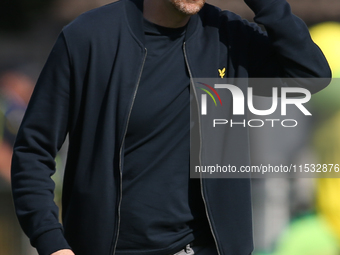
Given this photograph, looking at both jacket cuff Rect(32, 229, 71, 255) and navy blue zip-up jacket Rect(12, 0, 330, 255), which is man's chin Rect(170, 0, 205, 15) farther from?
jacket cuff Rect(32, 229, 71, 255)

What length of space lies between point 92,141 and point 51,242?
0.38 metres

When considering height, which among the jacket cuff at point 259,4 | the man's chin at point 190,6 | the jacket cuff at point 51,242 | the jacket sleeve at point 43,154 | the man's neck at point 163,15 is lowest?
the jacket cuff at point 51,242

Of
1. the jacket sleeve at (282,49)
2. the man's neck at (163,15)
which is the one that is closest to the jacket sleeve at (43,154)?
the man's neck at (163,15)

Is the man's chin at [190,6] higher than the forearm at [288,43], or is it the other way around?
the man's chin at [190,6]

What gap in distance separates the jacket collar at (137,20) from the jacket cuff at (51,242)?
783 millimetres

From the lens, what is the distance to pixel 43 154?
1906 mm

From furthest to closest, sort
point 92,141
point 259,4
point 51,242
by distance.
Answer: point 259,4 → point 92,141 → point 51,242

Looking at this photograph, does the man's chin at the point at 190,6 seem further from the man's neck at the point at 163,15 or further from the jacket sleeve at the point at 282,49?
the jacket sleeve at the point at 282,49

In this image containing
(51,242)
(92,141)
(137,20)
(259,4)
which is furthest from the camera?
(259,4)

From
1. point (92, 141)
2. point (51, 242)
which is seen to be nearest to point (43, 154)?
point (92, 141)

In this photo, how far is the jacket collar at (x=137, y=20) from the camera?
207cm

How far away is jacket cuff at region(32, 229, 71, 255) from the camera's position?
181 centimetres

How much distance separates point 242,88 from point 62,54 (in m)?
0.76

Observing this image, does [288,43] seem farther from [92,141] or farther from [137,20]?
[92,141]
